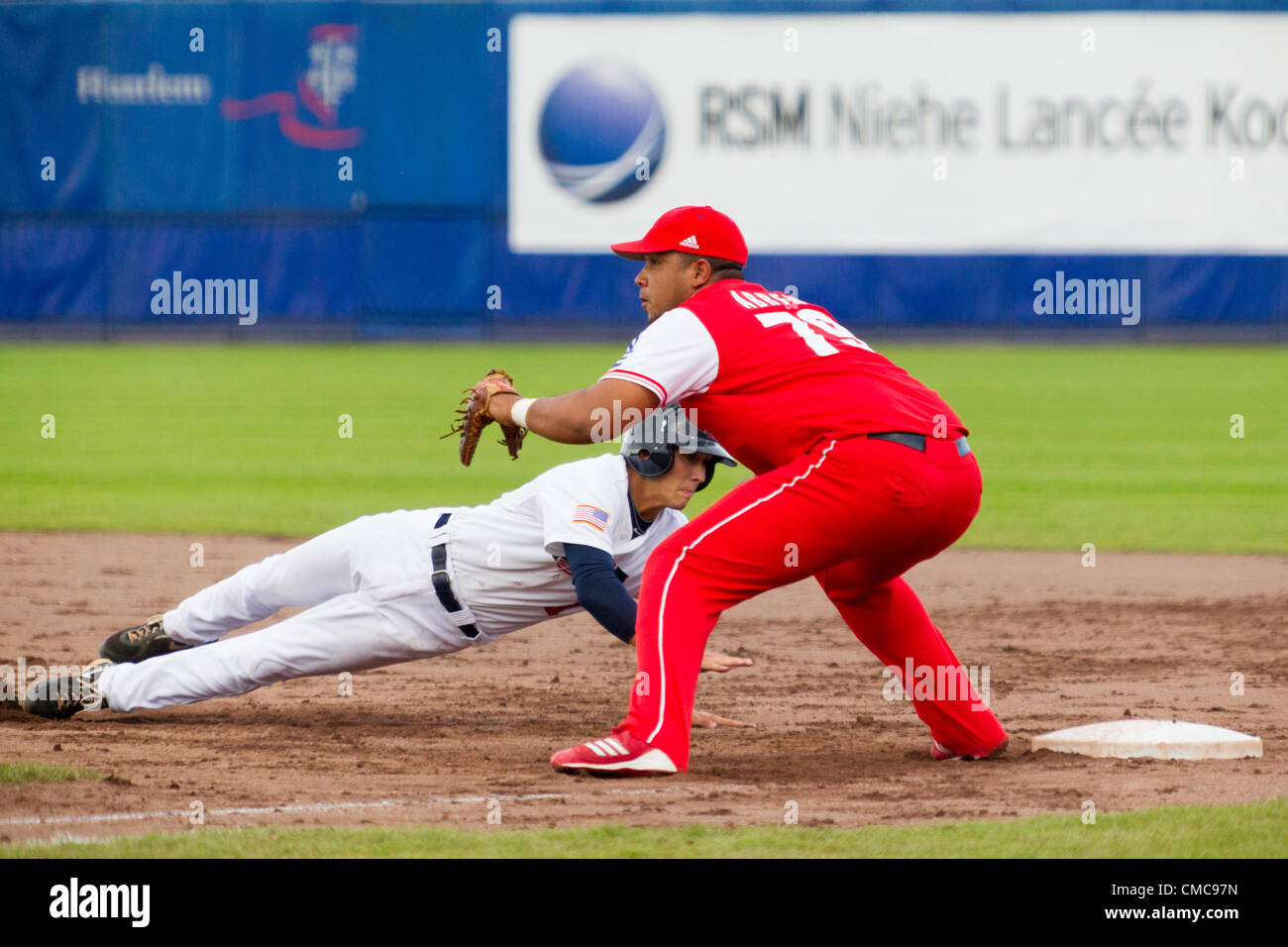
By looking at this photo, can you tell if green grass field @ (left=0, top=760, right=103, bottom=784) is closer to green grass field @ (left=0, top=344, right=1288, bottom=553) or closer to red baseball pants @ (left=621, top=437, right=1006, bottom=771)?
red baseball pants @ (left=621, top=437, right=1006, bottom=771)

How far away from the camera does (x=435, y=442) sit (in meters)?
13.5

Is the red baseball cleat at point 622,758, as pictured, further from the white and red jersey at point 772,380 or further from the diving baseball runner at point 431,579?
the white and red jersey at point 772,380

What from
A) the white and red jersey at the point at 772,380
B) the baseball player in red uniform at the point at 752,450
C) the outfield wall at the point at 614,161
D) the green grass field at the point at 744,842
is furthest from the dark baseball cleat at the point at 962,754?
the outfield wall at the point at 614,161

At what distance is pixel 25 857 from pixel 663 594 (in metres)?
1.61

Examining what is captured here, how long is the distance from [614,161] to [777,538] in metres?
19.4

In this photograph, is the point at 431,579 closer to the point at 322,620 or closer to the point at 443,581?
the point at 443,581

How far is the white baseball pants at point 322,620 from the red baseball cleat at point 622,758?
0.91m

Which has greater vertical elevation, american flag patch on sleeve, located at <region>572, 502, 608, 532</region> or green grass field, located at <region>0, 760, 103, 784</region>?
american flag patch on sleeve, located at <region>572, 502, 608, 532</region>

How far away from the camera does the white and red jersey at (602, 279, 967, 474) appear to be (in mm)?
4043

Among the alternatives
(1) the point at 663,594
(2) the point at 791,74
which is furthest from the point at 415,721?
(2) the point at 791,74

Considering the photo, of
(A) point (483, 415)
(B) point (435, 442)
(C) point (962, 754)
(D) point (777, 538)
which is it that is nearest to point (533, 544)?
(A) point (483, 415)

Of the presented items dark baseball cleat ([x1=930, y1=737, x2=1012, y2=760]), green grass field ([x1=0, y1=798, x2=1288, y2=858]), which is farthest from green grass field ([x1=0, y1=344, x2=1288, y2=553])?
green grass field ([x1=0, y1=798, x2=1288, y2=858])

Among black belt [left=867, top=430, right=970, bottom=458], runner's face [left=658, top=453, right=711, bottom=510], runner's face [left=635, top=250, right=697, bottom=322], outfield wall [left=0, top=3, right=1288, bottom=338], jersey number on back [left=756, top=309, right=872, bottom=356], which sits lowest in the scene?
runner's face [left=658, top=453, right=711, bottom=510]

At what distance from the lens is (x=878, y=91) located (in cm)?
2306
